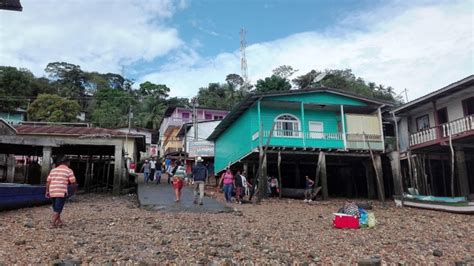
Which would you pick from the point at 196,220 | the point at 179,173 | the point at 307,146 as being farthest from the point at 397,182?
the point at 196,220

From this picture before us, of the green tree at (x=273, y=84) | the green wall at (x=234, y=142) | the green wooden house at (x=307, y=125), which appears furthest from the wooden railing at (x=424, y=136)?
the green tree at (x=273, y=84)

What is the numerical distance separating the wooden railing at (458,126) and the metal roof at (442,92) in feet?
4.94

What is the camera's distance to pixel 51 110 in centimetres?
4594

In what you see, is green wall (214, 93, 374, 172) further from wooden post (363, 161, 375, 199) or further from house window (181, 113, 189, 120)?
house window (181, 113, 189, 120)

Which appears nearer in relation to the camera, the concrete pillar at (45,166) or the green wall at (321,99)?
the concrete pillar at (45,166)

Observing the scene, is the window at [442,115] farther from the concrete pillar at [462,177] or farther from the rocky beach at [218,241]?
the rocky beach at [218,241]

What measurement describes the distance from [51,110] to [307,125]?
35.5 metres

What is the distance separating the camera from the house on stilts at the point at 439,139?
1822 centimetres

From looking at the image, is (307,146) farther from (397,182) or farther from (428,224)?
(428,224)

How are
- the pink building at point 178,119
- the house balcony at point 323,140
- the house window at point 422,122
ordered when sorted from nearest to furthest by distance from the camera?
the house balcony at point 323,140 → the house window at point 422,122 → the pink building at point 178,119

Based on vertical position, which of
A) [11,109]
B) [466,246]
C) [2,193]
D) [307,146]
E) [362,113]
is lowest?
[466,246]

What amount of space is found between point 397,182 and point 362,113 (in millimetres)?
5138

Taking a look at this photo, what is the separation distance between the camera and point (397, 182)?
20.1 m

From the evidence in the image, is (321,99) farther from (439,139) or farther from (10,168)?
(10,168)
